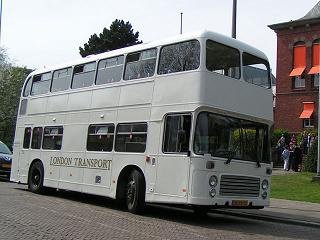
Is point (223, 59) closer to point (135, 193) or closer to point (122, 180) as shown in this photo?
point (135, 193)

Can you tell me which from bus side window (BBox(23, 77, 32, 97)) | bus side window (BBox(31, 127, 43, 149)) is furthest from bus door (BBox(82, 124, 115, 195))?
bus side window (BBox(23, 77, 32, 97))

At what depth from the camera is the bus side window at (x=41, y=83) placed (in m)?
19.9

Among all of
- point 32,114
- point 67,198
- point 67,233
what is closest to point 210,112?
point 67,233

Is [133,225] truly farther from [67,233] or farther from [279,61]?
[279,61]

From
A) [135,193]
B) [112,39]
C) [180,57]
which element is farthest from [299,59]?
[135,193]

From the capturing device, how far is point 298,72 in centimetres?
4747

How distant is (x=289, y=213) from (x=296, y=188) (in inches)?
281

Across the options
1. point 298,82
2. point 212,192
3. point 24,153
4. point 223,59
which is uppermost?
point 298,82

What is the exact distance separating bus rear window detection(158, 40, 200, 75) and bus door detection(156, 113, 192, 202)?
120cm

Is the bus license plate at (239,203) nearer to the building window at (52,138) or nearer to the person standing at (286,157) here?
the building window at (52,138)

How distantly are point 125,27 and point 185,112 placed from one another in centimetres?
4752

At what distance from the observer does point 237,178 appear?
1352cm

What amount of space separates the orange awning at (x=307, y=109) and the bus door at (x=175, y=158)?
34.2m

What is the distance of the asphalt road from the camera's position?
10883 mm
